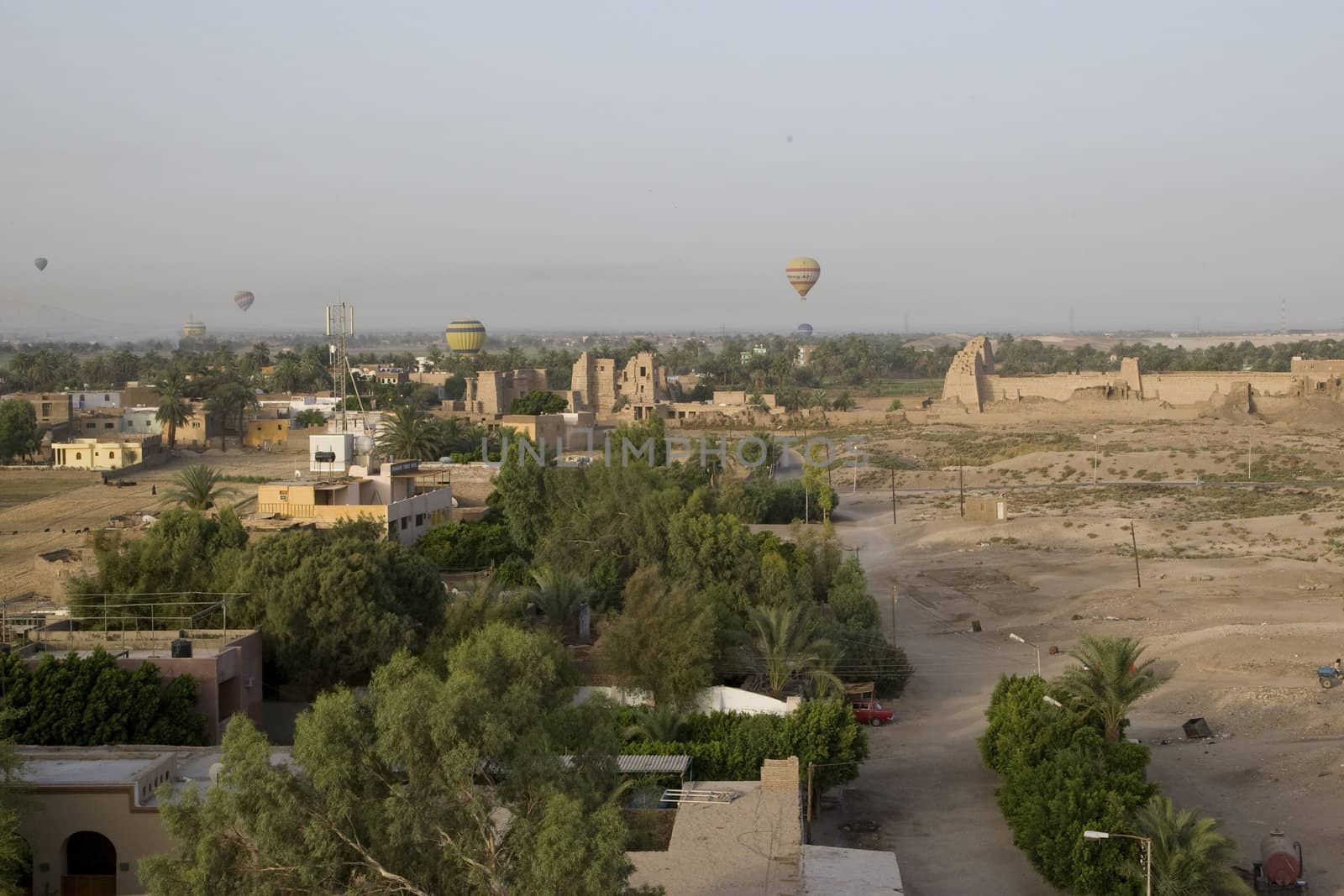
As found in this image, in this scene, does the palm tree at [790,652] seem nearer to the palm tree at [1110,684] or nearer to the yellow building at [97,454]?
the palm tree at [1110,684]

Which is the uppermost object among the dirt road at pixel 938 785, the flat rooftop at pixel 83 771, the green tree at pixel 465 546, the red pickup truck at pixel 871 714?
the flat rooftop at pixel 83 771

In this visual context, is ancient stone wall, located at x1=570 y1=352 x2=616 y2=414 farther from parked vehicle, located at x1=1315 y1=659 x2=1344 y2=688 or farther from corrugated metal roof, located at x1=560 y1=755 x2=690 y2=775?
corrugated metal roof, located at x1=560 y1=755 x2=690 y2=775

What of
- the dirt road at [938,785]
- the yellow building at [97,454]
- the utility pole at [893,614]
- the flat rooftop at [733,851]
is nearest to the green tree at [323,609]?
the flat rooftop at [733,851]

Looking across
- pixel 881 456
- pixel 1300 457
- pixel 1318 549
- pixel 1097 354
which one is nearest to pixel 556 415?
pixel 881 456

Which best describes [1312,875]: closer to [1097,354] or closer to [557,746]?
[557,746]

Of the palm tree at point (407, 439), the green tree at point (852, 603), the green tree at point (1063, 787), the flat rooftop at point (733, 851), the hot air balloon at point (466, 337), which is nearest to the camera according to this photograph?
the flat rooftop at point (733, 851)

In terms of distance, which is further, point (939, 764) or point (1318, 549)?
point (1318, 549)
